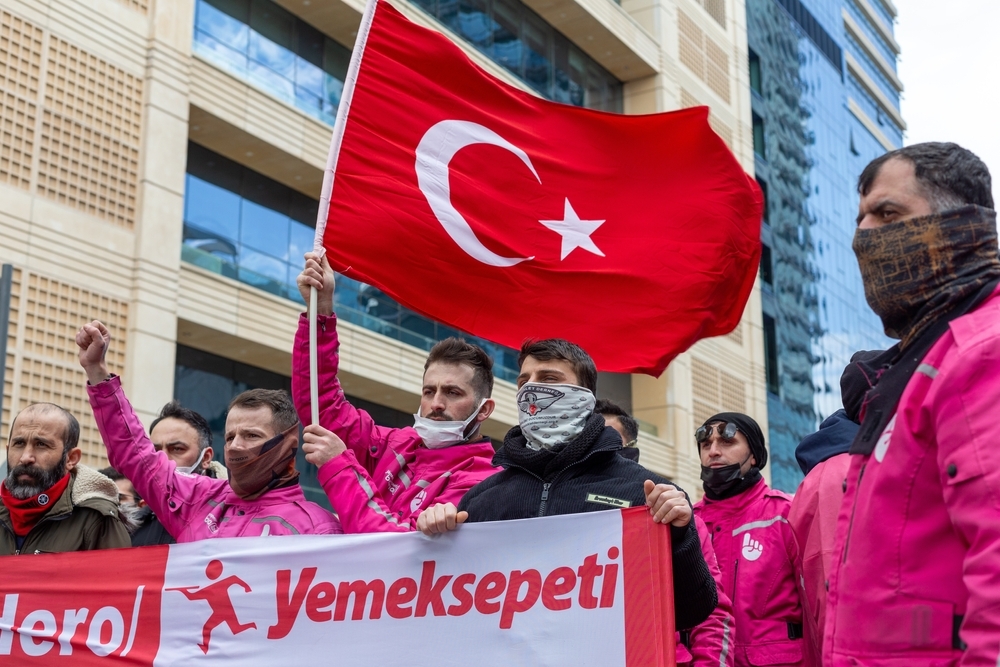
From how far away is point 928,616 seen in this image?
2.56 meters

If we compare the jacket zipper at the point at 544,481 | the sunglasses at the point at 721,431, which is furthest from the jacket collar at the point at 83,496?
the sunglasses at the point at 721,431

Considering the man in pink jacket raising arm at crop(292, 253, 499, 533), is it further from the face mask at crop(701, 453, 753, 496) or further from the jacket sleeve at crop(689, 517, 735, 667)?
the face mask at crop(701, 453, 753, 496)

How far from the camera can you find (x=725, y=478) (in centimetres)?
621

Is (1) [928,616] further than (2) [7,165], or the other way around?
(2) [7,165]

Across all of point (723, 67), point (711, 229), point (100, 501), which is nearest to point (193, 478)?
point (100, 501)

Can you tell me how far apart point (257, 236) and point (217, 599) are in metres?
16.1

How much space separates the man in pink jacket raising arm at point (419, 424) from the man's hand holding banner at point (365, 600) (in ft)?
2.00

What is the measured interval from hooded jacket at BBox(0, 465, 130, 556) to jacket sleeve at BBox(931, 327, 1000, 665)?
13.4 feet

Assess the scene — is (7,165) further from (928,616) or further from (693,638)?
(928,616)

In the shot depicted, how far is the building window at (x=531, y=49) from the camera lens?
85.4 feet

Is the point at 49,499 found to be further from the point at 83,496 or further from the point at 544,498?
the point at 544,498

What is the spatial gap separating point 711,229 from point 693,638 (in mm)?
3108

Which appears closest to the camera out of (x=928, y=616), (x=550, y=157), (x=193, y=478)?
(x=928, y=616)

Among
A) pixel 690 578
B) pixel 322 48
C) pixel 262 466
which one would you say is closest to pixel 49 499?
pixel 262 466
